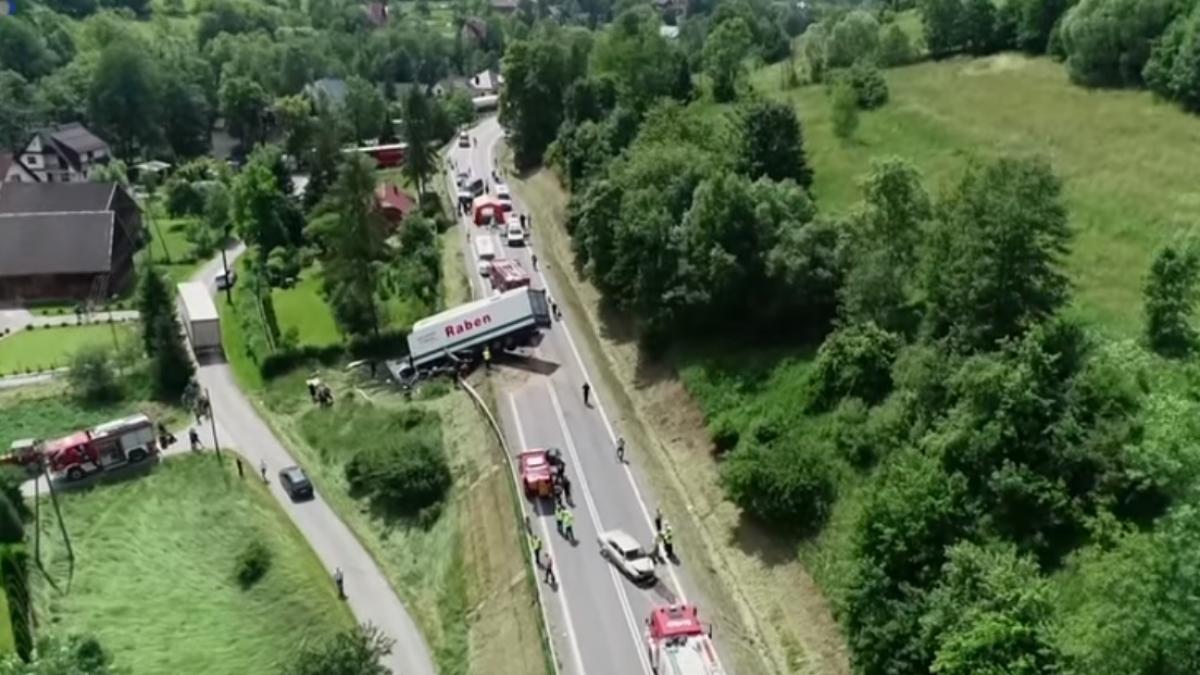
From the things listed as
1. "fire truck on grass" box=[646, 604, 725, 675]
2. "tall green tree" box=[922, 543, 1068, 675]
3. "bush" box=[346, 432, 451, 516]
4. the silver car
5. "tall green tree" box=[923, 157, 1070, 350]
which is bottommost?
"bush" box=[346, 432, 451, 516]

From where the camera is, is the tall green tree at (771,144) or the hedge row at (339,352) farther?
the hedge row at (339,352)

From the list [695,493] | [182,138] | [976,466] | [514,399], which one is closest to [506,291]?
[514,399]

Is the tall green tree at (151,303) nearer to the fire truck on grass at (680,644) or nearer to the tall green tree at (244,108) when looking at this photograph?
the fire truck on grass at (680,644)

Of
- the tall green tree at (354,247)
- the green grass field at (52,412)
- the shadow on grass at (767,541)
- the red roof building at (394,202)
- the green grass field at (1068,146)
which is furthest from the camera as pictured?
the red roof building at (394,202)

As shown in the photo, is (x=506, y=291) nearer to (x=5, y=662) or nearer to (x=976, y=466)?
(x=976, y=466)

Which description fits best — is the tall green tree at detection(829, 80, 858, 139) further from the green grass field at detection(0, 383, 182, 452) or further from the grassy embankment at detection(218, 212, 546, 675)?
the green grass field at detection(0, 383, 182, 452)

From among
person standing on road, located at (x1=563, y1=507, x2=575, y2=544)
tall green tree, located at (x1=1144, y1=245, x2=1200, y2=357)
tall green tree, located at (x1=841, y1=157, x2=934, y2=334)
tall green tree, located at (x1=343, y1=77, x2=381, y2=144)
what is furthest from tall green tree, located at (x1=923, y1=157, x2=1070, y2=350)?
tall green tree, located at (x1=343, y1=77, x2=381, y2=144)

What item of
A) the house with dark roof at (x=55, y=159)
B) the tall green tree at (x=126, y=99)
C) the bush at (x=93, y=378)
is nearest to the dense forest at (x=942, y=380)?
the bush at (x=93, y=378)
